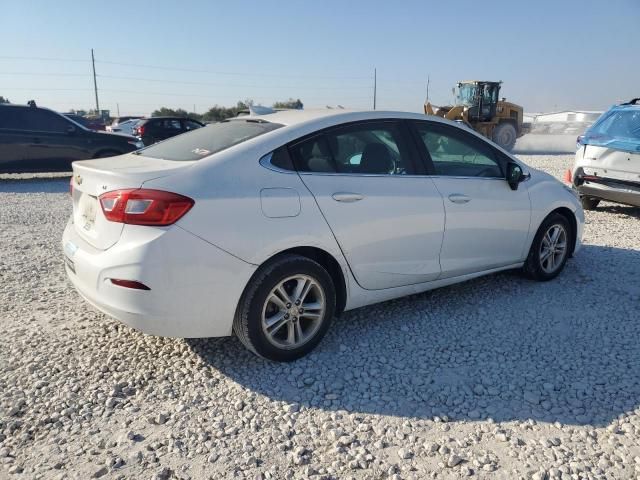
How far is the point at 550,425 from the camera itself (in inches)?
106

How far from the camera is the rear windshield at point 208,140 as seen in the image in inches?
129

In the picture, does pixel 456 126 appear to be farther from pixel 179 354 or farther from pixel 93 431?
pixel 93 431

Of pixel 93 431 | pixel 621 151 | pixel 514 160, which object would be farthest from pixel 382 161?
pixel 621 151

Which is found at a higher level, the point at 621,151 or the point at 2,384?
the point at 621,151

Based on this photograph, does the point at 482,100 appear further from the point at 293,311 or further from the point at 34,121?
the point at 293,311

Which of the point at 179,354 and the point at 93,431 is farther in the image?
the point at 179,354

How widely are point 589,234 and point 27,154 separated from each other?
432 inches

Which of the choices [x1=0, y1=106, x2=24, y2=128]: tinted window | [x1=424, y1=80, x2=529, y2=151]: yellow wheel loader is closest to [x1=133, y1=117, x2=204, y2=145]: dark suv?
[x1=0, y1=106, x2=24, y2=128]: tinted window

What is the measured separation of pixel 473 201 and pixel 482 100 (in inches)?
803

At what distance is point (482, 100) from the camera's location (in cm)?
2266

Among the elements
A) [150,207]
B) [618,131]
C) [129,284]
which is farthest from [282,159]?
[618,131]

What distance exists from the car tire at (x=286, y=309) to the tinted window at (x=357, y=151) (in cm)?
66

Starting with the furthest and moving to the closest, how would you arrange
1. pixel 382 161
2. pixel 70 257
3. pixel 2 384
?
pixel 382 161, pixel 70 257, pixel 2 384

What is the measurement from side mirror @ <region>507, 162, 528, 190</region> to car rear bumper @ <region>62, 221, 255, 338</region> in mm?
2538
